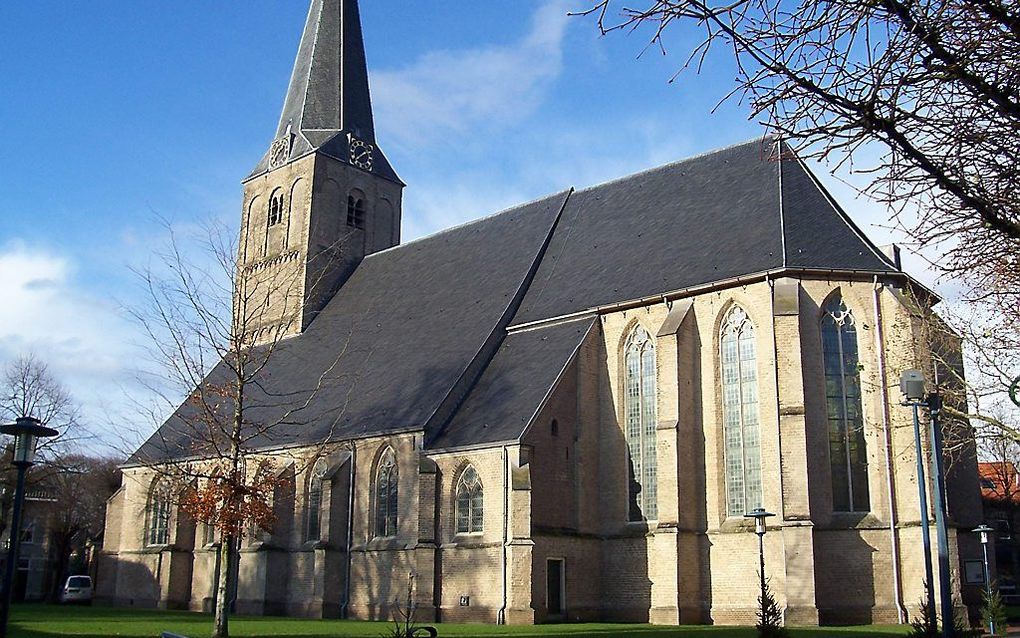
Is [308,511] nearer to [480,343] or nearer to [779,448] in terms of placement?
[480,343]

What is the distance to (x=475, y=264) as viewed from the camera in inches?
1379

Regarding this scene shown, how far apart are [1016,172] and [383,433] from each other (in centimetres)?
2528

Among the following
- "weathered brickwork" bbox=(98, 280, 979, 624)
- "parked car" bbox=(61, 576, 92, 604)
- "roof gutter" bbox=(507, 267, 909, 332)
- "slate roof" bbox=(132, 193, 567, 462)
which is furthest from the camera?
"parked car" bbox=(61, 576, 92, 604)

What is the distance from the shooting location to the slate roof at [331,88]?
141ft

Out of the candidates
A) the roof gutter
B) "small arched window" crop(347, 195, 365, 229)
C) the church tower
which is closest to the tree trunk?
the roof gutter

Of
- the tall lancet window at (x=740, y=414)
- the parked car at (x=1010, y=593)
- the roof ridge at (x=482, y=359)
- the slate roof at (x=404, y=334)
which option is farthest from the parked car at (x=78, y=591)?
the parked car at (x=1010, y=593)

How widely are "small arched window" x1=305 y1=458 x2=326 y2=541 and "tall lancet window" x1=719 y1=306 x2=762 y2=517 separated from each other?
13.9 m

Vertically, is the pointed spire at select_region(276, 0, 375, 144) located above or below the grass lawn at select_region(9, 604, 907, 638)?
above

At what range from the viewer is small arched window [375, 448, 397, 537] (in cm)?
2953

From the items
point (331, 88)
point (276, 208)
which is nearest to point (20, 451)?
point (276, 208)

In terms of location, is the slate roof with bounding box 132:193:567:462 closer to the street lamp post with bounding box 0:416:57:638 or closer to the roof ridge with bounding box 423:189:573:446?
the roof ridge with bounding box 423:189:573:446

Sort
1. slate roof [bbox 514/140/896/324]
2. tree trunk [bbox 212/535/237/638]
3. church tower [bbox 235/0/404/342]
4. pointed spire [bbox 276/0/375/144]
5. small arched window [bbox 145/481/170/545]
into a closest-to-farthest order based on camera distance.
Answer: tree trunk [bbox 212/535/237/638] → slate roof [bbox 514/140/896/324] → small arched window [bbox 145/481/170/545] → church tower [bbox 235/0/404/342] → pointed spire [bbox 276/0/375/144]

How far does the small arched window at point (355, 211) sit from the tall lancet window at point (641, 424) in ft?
61.9

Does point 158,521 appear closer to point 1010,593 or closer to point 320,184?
point 320,184
